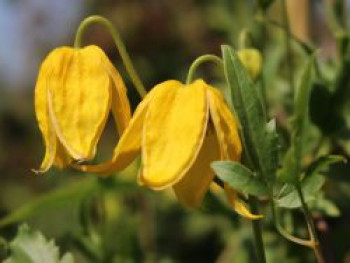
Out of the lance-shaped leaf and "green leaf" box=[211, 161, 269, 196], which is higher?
"green leaf" box=[211, 161, 269, 196]

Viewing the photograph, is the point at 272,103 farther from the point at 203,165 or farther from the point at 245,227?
the point at 203,165

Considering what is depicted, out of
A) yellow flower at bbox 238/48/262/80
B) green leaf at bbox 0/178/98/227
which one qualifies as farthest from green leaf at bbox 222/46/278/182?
green leaf at bbox 0/178/98/227

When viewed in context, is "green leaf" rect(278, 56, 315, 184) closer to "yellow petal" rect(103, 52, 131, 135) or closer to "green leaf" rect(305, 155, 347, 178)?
"green leaf" rect(305, 155, 347, 178)

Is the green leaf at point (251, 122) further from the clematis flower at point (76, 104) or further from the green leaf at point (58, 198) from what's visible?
the green leaf at point (58, 198)

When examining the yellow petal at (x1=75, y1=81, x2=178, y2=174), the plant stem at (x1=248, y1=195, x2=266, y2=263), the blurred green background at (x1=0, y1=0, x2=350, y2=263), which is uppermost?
the yellow petal at (x1=75, y1=81, x2=178, y2=174)

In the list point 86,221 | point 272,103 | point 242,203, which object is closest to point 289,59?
point 272,103

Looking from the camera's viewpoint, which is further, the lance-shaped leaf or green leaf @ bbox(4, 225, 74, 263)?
green leaf @ bbox(4, 225, 74, 263)

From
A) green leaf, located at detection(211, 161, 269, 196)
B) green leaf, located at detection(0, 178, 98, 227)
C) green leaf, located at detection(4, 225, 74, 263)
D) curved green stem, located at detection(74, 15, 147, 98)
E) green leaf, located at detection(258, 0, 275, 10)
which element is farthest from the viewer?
green leaf, located at detection(0, 178, 98, 227)
